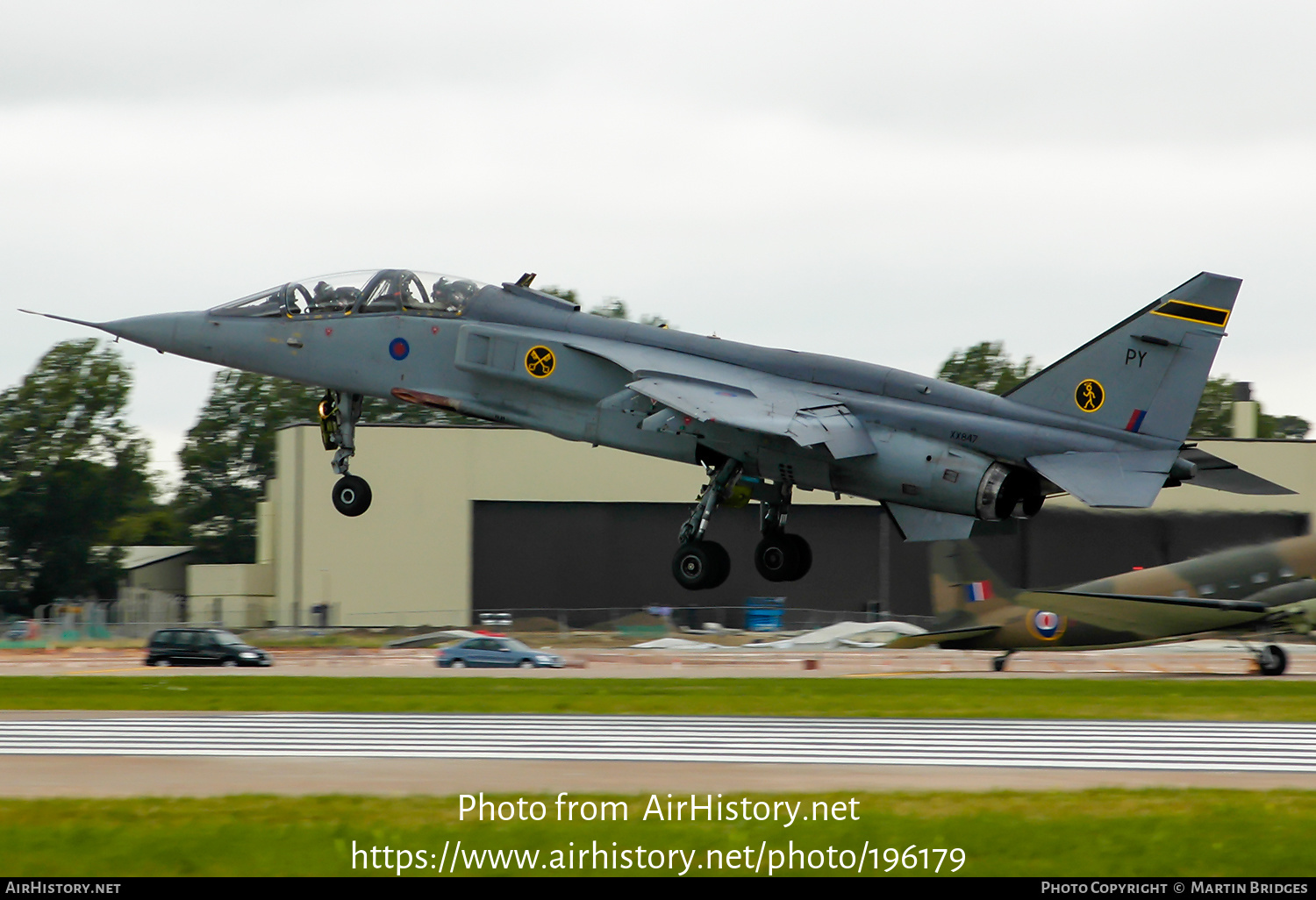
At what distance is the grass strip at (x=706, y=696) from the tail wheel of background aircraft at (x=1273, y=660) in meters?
1.65

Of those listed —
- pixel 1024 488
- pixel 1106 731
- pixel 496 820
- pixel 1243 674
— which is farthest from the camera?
pixel 1243 674

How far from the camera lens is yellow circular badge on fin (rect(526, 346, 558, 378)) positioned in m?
22.8

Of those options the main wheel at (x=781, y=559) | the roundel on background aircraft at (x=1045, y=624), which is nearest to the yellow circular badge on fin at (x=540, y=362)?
the main wheel at (x=781, y=559)

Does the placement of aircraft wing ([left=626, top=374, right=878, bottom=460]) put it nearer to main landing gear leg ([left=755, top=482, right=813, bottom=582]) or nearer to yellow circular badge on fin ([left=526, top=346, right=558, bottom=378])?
main landing gear leg ([left=755, top=482, right=813, bottom=582])

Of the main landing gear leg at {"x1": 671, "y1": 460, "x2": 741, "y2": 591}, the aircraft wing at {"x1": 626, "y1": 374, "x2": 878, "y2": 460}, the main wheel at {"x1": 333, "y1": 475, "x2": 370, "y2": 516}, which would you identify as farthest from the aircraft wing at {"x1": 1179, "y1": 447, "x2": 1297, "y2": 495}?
the main wheel at {"x1": 333, "y1": 475, "x2": 370, "y2": 516}

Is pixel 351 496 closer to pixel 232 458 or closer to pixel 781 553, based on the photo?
pixel 781 553

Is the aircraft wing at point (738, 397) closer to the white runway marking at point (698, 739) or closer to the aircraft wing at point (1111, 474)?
the aircraft wing at point (1111, 474)

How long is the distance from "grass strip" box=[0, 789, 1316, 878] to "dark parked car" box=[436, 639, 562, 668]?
2892 centimetres

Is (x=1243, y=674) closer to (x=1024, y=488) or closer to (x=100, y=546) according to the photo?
(x=1024, y=488)

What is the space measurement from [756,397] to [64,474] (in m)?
76.8

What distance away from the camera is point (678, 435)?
878 inches

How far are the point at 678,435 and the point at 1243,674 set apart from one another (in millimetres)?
22287

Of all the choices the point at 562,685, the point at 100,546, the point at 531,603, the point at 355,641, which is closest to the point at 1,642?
the point at 355,641

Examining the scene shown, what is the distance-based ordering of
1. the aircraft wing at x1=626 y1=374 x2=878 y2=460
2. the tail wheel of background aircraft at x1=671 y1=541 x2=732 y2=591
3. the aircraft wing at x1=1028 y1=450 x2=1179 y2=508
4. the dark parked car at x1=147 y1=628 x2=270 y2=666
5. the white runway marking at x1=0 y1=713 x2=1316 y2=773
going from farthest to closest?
the dark parked car at x1=147 y1=628 x2=270 y2=666 → the tail wheel of background aircraft at x1=671 y1=541 x2=732 y2=591 → the aircraft wing at x1=626 y1=374 x2=878 y2=460 → the aircraft wing at x1=1028 y1=450 x2=1179 y2=508 → the white runway marking at x1=0 y1=713 x2=1316 y2=773
